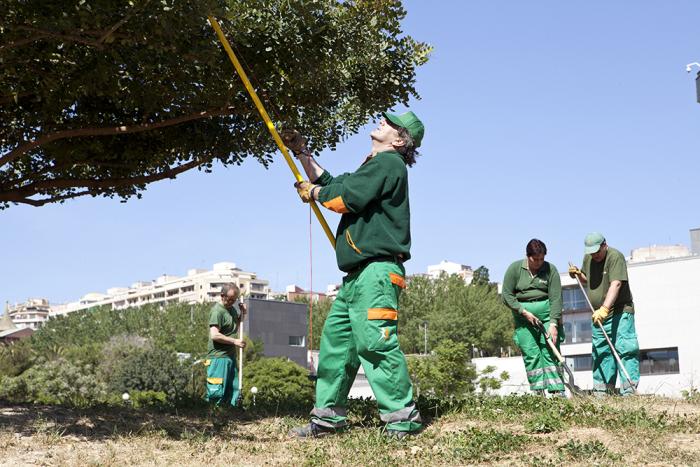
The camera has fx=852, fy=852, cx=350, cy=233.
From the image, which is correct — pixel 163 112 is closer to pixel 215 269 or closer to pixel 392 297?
pixel 392 297

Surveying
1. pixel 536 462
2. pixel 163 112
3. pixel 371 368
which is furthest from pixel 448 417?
pixel 163 112

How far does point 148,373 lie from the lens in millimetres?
58531

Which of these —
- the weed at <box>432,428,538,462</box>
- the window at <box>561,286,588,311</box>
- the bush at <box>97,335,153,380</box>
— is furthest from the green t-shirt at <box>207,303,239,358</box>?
the window at <box>561,286,588,311</box>

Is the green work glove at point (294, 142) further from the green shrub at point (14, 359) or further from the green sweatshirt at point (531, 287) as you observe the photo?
the green shrub at point (14, 359)

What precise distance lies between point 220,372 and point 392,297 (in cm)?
445

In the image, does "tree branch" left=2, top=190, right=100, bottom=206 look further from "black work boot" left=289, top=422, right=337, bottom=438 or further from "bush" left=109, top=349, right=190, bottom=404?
"bush" left=109, top=349, right=190, bottom=404


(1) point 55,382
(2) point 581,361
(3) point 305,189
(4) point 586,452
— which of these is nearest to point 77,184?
(3) point 305,189

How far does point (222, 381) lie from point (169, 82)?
3563 millimetres

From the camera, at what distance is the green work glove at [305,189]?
661 cm

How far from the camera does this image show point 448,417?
7012 millimetres

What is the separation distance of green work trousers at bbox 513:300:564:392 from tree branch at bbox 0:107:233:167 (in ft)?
13.5

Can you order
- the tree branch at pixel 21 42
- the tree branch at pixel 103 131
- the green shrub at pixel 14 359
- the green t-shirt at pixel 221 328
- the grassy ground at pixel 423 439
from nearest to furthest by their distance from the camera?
1. the grassy ground at pixel 423 439
2. the tree branch at pixel 21 42
3. the tree branch at pixel 103 131
4. the green t-shirt at pixel 221 328
5. the green shrub at pixel 14 359

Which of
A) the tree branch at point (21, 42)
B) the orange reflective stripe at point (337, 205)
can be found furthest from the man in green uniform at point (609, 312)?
the tree branch at point (21, 42)

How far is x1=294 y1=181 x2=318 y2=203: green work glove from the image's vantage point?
661 cm
